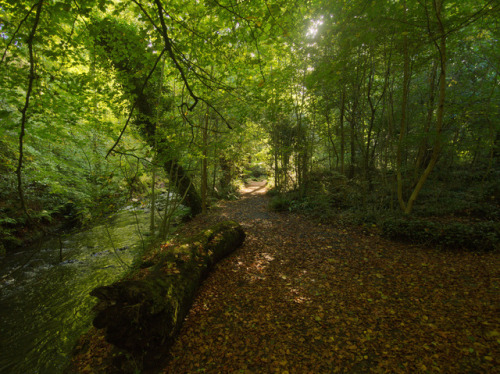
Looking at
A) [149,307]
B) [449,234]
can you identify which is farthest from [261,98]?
[449,234]

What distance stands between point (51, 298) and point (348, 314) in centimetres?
688

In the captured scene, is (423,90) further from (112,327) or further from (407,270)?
(112,327)

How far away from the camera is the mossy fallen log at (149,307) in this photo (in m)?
2.77

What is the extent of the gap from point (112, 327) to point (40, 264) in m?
6.69

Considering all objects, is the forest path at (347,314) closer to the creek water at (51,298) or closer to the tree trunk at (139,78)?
the creek water at (51,298)

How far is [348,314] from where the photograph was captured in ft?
12.1

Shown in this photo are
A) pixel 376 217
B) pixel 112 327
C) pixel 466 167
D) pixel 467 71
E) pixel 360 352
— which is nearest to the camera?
pixel 112 327

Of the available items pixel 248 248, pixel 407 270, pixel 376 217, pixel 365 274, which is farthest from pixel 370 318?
pixel 376 217

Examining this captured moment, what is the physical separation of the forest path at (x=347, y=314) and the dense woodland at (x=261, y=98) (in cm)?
193

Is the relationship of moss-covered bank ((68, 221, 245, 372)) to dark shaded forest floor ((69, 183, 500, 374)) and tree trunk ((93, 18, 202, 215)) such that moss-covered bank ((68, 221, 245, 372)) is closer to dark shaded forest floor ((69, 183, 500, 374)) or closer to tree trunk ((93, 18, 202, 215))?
dark shaded forest floor ((69, 183, 500, 374))

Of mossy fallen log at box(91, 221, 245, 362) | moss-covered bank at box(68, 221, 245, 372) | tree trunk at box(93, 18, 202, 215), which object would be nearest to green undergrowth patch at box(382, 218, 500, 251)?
mossy fallen log at box(91, 221, 245, 362)

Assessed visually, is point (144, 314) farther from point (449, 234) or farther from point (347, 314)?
point (449, 234)

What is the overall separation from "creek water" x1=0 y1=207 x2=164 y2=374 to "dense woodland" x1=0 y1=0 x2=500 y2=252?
160 centimetres

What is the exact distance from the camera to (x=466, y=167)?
10766 mm
